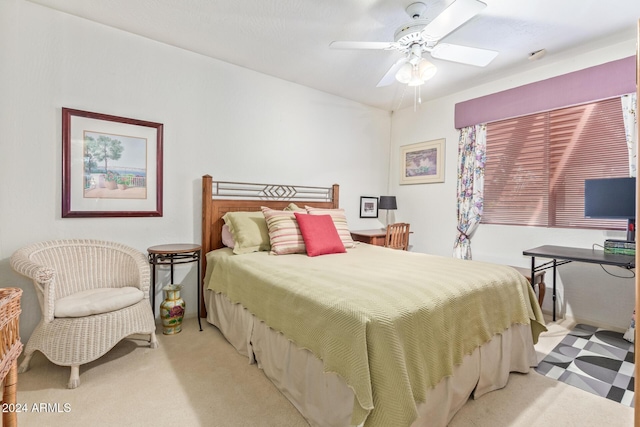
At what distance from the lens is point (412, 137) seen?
442 cm

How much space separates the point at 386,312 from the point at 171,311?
209 cm

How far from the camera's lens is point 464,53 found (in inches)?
87.9

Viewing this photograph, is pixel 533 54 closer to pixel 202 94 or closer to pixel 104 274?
pixel 202 94

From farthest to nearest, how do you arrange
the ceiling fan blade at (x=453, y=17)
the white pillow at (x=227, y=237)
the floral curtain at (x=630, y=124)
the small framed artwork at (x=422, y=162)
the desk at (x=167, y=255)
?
the small framed artwork at (x=422, y=162) < the white pillow at (x=227, y=237) < the floral curtain at (x=630, y=124) < the desk at (x=167, y=255) < the ceiling fan blade at (x=453, y=17)

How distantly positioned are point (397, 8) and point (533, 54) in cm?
168

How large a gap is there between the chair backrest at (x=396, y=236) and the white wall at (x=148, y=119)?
892 mm

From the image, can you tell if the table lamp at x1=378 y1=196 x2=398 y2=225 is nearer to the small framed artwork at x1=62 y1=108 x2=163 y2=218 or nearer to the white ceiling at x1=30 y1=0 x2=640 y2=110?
the white ceiling at x1=30 y1=0 x2=640 y2=110

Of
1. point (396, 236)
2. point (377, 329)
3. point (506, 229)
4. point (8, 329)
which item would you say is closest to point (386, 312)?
point (377, 329)

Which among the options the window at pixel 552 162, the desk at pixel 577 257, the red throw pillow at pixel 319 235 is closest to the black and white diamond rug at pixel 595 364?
the desk at pixel 577 257

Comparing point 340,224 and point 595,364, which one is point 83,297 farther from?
point 595,364

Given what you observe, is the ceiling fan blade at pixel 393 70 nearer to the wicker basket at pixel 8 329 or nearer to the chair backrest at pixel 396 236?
the chair backrest at pixel 396 236

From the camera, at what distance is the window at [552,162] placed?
2.75 meters

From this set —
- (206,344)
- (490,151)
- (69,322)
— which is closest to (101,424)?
(69,322)

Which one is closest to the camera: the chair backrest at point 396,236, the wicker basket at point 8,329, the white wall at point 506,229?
the wicker basket at point 8,329
